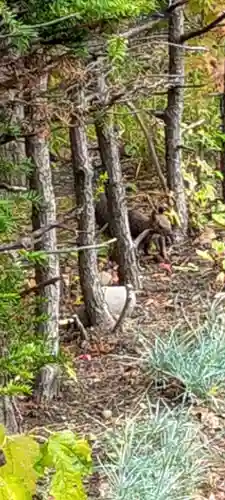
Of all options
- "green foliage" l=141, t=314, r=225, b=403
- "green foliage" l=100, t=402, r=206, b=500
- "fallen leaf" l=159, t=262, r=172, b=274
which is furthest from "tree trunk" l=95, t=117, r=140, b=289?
"green foliage" l=100, t=402, r=206, b=500

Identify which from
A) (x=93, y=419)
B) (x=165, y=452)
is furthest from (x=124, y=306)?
(x=165, y=452)

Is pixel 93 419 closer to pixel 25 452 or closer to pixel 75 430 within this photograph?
pixel 75 430

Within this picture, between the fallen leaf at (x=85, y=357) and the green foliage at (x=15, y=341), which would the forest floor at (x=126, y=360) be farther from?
the green foliage at (x=15, y=341)

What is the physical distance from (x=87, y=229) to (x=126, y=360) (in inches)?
26.3

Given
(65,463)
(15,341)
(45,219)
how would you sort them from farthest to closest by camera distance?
(45,219), (15,341), (65,463)

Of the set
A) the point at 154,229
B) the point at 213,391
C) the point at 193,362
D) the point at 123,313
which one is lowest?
the point at 213,391

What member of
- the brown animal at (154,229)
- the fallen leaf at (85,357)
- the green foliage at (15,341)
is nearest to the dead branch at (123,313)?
the fallen leaf at (85,357)

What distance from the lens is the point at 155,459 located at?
2.90 meters

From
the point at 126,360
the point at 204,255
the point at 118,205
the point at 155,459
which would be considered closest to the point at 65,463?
the point at 155,459

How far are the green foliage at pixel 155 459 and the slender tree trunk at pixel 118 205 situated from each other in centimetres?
160

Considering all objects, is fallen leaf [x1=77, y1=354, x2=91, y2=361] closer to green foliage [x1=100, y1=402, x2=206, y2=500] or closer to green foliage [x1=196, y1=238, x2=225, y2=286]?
green foliage [x1=100, y1=402, x2=206, y2=500]

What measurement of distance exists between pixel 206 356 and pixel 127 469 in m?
0.87

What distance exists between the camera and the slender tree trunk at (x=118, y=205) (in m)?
4.46

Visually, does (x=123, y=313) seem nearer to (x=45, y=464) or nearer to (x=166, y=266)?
(x=166, y=266)
